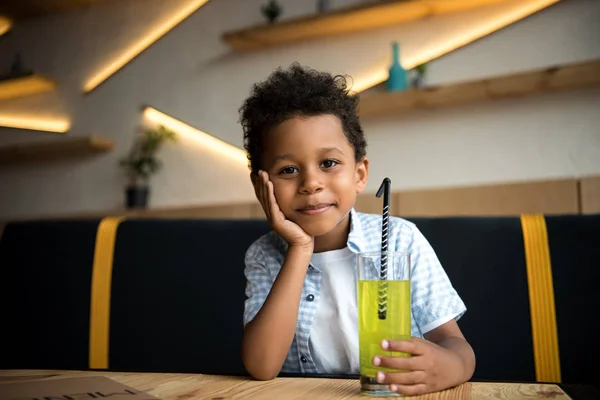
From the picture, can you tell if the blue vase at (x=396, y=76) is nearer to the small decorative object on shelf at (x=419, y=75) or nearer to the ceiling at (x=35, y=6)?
the small decorative object on shelf at (x=419, y=75)

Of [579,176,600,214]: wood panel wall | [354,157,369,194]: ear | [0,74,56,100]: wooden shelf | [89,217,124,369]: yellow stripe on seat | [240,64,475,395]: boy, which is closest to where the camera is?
[240,64,475,395]: boy

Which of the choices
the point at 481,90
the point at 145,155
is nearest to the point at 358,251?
the point at 481,90

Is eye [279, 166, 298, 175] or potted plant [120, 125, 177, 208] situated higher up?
potted plant [120, 125, 177, 208]

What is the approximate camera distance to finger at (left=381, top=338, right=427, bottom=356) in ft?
2.31

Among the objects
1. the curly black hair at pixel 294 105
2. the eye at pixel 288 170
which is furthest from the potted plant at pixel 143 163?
the eye at pixel 288 170

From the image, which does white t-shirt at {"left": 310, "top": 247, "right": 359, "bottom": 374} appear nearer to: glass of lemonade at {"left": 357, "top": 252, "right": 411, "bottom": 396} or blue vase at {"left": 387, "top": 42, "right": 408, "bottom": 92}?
glass of lemonade at {"left": 357, "top": 252, "right": 411, "bottom": 396}

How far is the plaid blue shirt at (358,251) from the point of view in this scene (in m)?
1.08

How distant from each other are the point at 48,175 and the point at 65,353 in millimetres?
3209

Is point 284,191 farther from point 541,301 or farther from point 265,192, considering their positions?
point 541,301

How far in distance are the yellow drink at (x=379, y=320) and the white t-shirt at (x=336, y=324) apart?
39cm

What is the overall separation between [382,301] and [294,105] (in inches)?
20.5

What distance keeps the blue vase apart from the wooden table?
247cm

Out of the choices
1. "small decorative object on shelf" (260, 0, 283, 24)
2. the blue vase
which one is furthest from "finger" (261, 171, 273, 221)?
"small decorative object on shelf" (260, 0, 283, 24)

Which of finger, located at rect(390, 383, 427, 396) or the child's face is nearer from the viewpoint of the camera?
finger, located at rect(390, 383, 427, 396)
